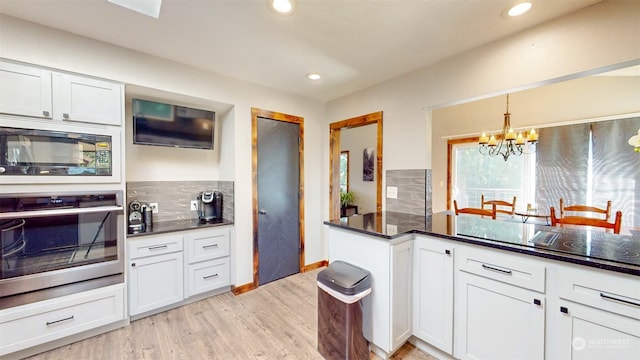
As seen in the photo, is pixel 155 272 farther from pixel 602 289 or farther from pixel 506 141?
pixel 506 141

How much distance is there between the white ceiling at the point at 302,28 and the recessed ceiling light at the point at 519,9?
0.16ft

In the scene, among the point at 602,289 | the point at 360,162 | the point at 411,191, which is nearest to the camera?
the point at 602,289

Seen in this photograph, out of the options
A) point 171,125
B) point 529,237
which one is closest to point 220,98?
point 171,125

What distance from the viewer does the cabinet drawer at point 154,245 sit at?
2.15m

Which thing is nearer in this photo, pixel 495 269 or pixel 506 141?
pixel 495 269

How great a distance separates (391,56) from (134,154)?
2.81m

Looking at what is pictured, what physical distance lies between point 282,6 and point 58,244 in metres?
2.43

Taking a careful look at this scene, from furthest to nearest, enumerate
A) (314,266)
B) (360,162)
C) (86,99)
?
(360,162) < (314,266) < (86,99)

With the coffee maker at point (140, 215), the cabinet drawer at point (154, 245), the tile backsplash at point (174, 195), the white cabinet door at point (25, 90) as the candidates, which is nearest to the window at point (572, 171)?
the tile backsplash at point (174, 195)

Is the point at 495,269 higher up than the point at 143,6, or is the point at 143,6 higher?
the point at 143,6

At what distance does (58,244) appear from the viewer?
1.86 m

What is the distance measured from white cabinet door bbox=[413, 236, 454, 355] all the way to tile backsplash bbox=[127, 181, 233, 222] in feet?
6.76

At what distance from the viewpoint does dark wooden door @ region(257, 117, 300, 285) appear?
2.95 meters

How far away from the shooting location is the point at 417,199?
246 centimetres
